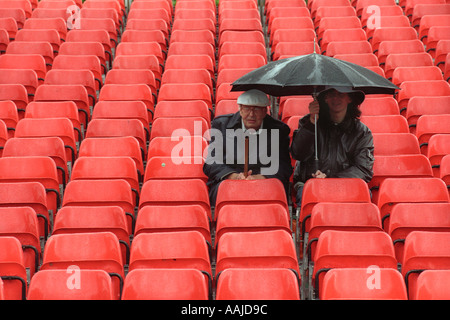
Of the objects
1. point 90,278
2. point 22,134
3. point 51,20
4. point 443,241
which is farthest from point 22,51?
point 443,241

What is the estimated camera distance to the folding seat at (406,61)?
251 inches

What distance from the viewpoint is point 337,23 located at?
739 cm

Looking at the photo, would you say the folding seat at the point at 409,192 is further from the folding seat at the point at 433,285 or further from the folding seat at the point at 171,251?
the folding seat at the point at 171,251

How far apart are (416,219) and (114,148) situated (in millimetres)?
2169

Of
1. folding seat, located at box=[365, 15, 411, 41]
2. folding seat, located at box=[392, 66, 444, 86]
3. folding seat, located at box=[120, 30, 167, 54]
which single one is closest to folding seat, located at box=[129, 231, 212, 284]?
folding seat, located at box=[392, 66, 444, 86]

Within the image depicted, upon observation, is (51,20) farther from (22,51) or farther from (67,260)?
(67,260)

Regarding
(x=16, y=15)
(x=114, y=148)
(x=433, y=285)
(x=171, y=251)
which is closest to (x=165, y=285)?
(x=171, y=251)

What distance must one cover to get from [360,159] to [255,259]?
124 cm
